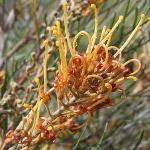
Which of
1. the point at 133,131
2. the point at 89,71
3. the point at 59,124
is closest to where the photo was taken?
the point at 89,71

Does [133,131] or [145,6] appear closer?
[145,6]

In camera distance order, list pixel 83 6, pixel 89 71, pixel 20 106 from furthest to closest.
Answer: pixel 83 6 < pixel 20 106 < pixel 89 71


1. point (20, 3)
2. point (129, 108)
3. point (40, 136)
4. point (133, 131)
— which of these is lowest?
point (133, 131)

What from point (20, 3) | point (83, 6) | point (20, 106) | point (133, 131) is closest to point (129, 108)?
point (133, 131)

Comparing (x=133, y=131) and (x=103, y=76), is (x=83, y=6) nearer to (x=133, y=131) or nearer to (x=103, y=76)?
(x=103, y=76)

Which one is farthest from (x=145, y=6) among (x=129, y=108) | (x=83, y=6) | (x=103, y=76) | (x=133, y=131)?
(x=133, y=131)

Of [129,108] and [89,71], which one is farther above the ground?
[89,71]
